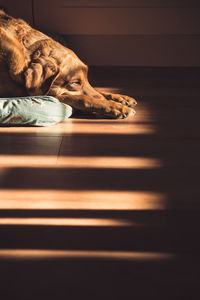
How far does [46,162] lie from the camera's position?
5.28 feet

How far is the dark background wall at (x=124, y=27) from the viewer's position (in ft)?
10.4

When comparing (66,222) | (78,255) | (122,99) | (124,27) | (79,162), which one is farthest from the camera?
(124,27)

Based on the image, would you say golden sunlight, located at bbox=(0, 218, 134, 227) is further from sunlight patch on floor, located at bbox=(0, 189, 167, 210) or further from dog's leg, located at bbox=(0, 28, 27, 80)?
dog's leg, located at bbox=(0, 28, 27, 80)

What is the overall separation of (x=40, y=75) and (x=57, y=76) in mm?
96

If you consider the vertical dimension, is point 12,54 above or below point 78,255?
above

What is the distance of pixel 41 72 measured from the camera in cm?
197

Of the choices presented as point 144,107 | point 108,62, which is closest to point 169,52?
point 108,62

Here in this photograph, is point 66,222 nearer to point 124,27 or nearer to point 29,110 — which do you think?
point 29,110

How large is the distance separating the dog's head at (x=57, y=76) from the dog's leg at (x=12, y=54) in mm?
53

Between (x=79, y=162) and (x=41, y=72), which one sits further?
(x=41, y=72)

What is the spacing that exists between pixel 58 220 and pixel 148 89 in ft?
5.40

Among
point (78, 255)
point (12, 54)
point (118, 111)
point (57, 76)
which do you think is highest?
point (12, 54)

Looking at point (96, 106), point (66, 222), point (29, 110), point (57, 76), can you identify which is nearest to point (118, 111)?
point (96, 106)

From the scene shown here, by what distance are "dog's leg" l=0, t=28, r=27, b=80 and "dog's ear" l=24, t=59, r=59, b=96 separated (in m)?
0.05
